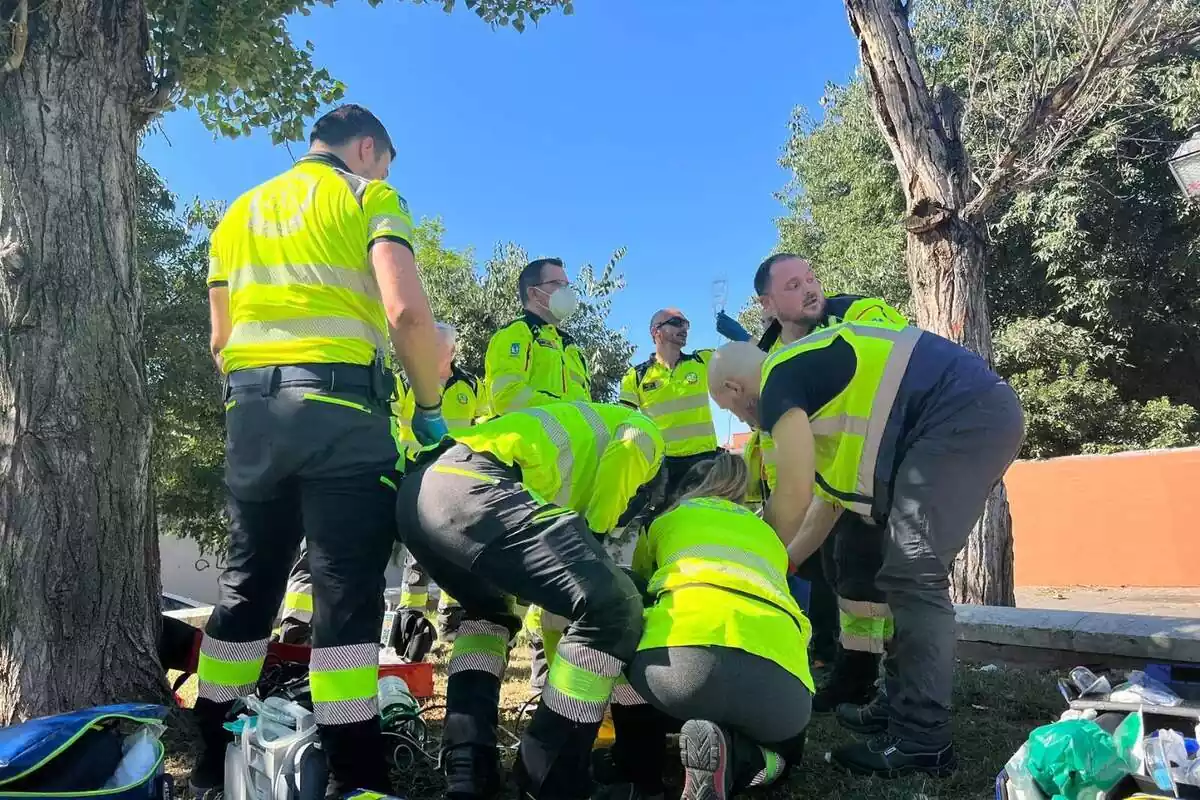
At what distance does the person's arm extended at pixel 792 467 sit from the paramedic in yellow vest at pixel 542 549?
0.54 m

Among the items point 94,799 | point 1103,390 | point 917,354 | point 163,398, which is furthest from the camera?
point 1103,390

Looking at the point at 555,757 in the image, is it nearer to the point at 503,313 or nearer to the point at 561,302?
the point at 561,302

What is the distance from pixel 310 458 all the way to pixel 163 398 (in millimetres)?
9716

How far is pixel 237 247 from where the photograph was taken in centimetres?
257

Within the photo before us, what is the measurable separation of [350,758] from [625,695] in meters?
0.75

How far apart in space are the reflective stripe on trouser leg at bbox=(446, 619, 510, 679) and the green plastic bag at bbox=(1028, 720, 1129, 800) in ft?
4.78

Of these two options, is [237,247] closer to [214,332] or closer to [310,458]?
[214,332]

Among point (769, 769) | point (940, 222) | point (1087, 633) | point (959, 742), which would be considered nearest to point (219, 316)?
point (769, 769)

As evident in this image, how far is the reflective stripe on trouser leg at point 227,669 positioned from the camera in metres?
2.44

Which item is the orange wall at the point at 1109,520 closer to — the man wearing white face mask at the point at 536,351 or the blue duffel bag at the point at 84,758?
the man wearing white face mask at the point at 536,351

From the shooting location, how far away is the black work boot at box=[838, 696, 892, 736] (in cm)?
306

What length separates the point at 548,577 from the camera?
212 cm

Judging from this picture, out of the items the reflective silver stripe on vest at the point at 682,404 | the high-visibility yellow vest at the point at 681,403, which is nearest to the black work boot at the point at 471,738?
the high-visibility yellow vest at the point at 681,403

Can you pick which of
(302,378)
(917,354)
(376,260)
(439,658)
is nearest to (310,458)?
(302,378)
